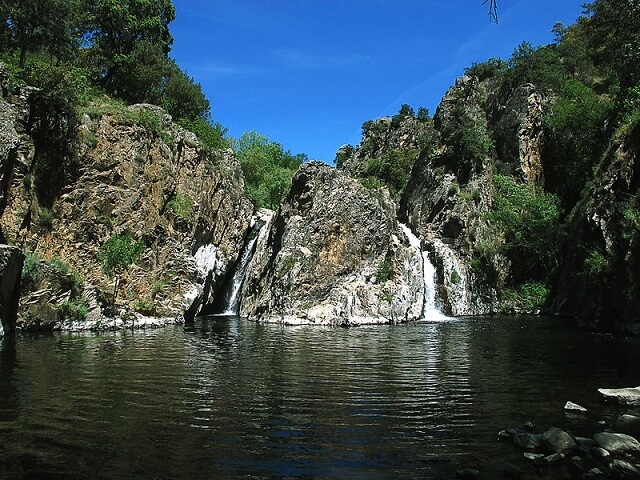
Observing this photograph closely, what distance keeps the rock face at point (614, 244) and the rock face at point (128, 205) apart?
3045 cm

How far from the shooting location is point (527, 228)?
5409cm

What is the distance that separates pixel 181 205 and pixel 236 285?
14.9 meters

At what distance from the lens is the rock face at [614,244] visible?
26141mm

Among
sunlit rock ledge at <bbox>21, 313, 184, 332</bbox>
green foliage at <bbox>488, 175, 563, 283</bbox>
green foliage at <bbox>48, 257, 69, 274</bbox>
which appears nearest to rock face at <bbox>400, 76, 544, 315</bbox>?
green foliage at <bbox>488, 175, 563, 283</bbox>

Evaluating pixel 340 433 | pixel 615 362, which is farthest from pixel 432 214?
pixel 340 433

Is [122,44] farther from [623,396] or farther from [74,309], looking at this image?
[623,396]

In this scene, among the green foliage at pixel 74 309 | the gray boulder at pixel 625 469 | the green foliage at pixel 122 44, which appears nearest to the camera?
the gray boulder at pixel 625 469

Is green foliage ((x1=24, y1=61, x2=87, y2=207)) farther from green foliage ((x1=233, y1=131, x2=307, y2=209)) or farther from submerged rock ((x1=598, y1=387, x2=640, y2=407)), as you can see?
green foliage ((x1=233, y1=131, x2=307, y2=209))

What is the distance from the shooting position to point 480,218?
56.7 meters

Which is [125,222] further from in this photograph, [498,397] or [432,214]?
[432,214]

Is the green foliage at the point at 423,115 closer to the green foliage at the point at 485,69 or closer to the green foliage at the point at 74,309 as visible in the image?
the green foliage at the point at 485,69

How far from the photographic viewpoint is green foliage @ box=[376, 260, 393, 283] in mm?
42406

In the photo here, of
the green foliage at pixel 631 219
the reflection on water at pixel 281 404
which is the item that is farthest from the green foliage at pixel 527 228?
the reflection on water at pixel 281 404

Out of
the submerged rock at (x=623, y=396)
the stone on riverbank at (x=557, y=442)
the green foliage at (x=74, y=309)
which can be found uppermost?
the green foliage at (x=74, y=309)
